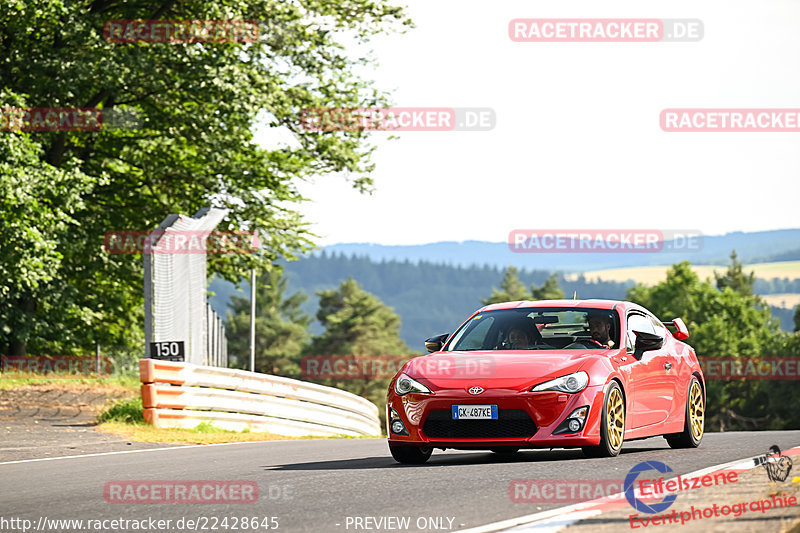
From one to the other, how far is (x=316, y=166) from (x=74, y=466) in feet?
63.6

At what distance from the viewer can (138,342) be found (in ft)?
111

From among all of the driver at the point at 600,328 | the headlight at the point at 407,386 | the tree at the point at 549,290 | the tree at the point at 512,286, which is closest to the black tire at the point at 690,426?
the driver at the point at 600,328

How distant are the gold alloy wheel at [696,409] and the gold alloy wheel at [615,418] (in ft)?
6.35

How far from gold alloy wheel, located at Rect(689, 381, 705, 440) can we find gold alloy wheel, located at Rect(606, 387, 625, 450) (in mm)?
1935

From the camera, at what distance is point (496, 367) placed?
404 inches

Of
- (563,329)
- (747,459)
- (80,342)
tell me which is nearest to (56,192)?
(80,342)

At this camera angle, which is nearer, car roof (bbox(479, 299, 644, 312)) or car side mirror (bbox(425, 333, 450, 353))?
car side mirror (bbox(425, 333, 450, 353))

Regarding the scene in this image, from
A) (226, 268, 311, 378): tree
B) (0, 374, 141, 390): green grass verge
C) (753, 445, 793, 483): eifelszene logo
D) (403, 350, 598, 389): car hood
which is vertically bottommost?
(226, 268, 311, 378): tree

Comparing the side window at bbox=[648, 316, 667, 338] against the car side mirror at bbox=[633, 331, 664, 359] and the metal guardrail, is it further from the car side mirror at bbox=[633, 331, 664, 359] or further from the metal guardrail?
the metal guardrail

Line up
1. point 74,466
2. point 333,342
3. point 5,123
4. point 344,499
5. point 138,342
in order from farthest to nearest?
point 333,342 < point 138,342 < point 5,123 < point 74,466 < point 344,499

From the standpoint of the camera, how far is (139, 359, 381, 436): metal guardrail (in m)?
16.5

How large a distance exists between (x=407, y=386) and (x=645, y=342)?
8.24 ft

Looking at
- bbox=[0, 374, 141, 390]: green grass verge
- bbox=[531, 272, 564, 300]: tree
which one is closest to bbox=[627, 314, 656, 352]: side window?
bbox=[0, 374, 141, 390]: green grass verge

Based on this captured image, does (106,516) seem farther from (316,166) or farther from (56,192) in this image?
(316,166)
